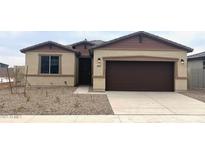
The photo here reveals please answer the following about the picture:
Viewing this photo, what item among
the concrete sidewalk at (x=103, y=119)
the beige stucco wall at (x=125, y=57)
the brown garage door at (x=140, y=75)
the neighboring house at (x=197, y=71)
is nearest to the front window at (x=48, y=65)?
the beige stucco wall at (x=125, y=57)

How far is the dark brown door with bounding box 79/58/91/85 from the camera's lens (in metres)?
22.9

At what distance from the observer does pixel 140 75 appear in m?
16.3

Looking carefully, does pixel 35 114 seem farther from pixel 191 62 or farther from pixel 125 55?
pixel 191 62

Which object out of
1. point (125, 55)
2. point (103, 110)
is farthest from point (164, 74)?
→ point (103, 110)

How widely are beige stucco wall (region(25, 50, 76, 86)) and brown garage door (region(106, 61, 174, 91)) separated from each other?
14.4ft

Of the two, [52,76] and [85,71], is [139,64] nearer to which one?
[52,76]

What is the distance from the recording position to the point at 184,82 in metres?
16.0

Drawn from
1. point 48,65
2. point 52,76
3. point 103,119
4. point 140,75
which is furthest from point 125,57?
point 103,119

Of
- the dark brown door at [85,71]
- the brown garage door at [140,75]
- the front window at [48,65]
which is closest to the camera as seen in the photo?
the brown garage door at [140,75]

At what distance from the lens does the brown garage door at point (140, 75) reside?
53.4 feet

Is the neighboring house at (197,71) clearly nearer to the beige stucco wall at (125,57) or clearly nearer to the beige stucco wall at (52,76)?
the beige stucco wall at (125,57)

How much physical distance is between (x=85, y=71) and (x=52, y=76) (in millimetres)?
4897

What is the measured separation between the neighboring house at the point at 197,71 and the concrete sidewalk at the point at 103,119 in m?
13.6
